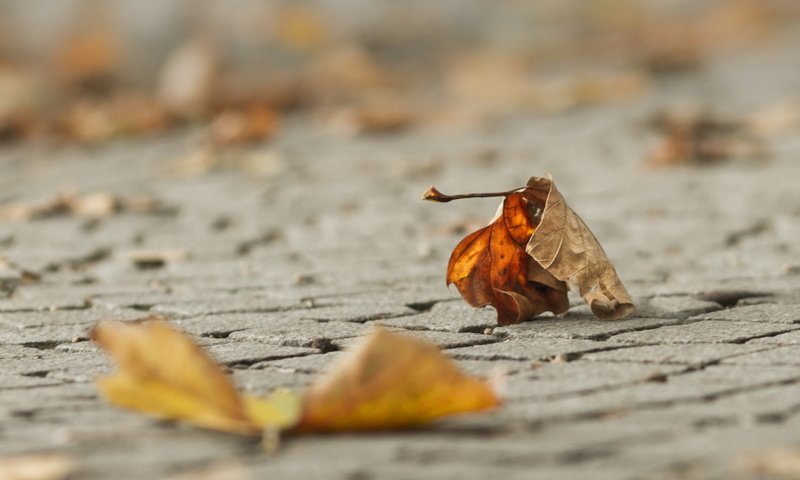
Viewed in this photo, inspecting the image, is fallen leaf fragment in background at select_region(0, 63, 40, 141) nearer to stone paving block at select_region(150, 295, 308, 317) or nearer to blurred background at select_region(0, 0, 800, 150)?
blurred background at select_region(0, 0, 800, 150)

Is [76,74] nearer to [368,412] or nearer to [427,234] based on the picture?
[427,234]

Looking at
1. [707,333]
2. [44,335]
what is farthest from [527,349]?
[44,335]

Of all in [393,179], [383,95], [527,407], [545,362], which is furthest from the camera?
[383,95]

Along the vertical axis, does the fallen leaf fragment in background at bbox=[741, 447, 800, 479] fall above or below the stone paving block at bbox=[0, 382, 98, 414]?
below

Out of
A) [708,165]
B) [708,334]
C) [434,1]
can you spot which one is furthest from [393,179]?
[434,1]

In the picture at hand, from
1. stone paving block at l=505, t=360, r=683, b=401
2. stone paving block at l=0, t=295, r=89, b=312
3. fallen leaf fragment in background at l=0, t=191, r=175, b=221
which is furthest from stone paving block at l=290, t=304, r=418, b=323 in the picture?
fallen leaf fragment in background at l=0, t=191, r=175, b=221

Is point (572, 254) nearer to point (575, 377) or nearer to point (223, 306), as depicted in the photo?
point (575, 377)

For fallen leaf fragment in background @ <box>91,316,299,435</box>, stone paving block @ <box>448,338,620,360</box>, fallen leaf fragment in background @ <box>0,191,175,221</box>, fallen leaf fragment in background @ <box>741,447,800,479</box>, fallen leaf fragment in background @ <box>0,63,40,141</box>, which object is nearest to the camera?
fallen leaf fragment in background @ <box>741,447,800,479</box>
